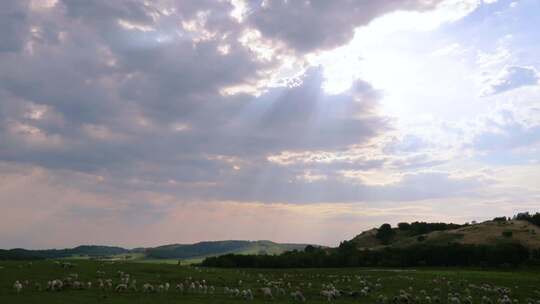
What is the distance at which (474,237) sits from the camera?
157m

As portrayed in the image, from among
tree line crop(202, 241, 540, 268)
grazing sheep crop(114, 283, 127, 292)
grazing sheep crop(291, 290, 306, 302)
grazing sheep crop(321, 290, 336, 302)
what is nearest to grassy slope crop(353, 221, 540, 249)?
tree line crop(202, 241, 540, 268)

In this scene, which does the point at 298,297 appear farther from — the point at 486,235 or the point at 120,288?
the point at 486,235

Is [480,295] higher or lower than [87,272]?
lower

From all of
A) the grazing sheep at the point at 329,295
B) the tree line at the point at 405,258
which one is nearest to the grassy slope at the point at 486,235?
the tree line at the point at 405,258

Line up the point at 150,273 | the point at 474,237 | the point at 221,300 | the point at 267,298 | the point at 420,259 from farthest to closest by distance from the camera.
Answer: the point at 474,237 < the point at 420,259 < the point at 150,273 < the point at 267,298 < the point at 221,300

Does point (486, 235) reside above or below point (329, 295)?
above

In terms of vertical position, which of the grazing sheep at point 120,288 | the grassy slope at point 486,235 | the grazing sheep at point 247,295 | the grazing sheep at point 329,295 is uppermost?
the grassy slope at point 486,235

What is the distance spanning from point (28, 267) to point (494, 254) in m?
107

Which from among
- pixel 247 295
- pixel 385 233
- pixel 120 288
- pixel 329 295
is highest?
pixel 385 233

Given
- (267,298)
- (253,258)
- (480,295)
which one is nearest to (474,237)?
(253,258)

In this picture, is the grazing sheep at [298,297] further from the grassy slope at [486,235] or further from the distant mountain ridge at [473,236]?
the grassy slope at [486,235]

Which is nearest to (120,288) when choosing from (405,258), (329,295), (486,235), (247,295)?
(247,295)

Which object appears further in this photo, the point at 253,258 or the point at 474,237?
the point at 474,237

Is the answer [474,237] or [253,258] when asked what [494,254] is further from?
[253,258]
